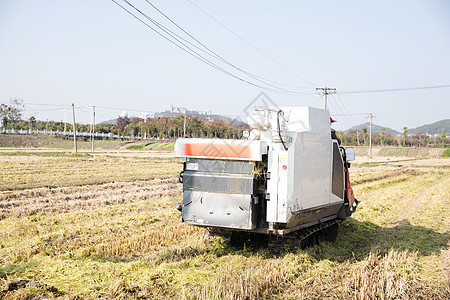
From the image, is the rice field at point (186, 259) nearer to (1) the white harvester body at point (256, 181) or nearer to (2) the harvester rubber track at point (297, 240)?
(2) the harvester rubber track at point (297, 240)

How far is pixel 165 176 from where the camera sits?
26.3m

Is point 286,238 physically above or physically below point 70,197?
above

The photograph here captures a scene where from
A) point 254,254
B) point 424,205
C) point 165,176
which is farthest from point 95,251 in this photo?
point 165,176

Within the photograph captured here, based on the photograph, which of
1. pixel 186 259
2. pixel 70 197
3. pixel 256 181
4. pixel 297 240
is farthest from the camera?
pixel 70 197

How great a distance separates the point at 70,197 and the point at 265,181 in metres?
11.3

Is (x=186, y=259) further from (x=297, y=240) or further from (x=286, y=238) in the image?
(x=297, y=240)

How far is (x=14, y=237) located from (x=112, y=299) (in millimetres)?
5119

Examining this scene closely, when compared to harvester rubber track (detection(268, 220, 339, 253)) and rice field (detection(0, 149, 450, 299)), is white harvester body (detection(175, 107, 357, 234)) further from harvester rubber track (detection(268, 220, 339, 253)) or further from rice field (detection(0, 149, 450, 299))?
rice field (detection(0, 149, 450, 299))

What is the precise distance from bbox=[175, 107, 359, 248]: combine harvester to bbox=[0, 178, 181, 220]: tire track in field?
22.5 ft

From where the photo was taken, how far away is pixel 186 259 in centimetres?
767

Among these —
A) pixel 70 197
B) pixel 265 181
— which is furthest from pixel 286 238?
pixel 70 197

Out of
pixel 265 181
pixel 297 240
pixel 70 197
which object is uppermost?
pixel 265 181

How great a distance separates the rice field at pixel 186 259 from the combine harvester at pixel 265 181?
763 millimetres

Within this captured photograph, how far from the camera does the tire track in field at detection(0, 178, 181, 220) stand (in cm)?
1312
